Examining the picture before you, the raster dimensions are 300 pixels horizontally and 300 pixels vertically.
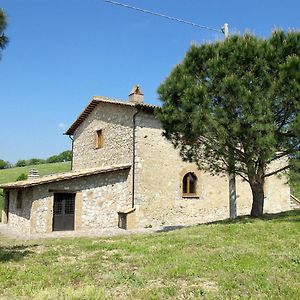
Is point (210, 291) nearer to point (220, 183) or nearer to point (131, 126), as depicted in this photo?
point (131, 126)

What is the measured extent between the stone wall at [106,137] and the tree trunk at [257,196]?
590 cm

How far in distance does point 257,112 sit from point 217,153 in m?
2.53

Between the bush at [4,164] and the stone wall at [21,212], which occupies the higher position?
the bush at [4,164]

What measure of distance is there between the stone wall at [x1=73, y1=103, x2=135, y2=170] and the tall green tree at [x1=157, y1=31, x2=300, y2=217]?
4.90 m

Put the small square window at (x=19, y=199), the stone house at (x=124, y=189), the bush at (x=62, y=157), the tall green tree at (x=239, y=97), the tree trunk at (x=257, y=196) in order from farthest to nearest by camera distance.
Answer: the bush at (x=62, y=157) < the small square window at (x=19, y=199) < the stone house at (x=124, y=189) < the tree trunk at (x=257, y=196) < the tall green tree at (x=239, y=97)

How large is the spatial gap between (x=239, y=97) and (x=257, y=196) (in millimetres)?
4474

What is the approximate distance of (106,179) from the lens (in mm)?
16891

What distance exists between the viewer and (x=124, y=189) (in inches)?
680

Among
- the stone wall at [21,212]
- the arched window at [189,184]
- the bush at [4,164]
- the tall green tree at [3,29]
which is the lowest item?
the stone wall at [21,212]

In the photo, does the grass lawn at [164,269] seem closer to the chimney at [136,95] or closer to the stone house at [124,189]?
the stone house at [124,189]

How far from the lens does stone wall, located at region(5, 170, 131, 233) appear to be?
15391 millimetres

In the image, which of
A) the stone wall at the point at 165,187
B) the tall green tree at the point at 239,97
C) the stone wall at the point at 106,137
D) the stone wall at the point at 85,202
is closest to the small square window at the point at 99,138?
the stone wall at the point at 106,137

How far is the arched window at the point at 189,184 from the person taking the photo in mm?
18406

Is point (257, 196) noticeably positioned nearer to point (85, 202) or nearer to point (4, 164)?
point (85, 202)
